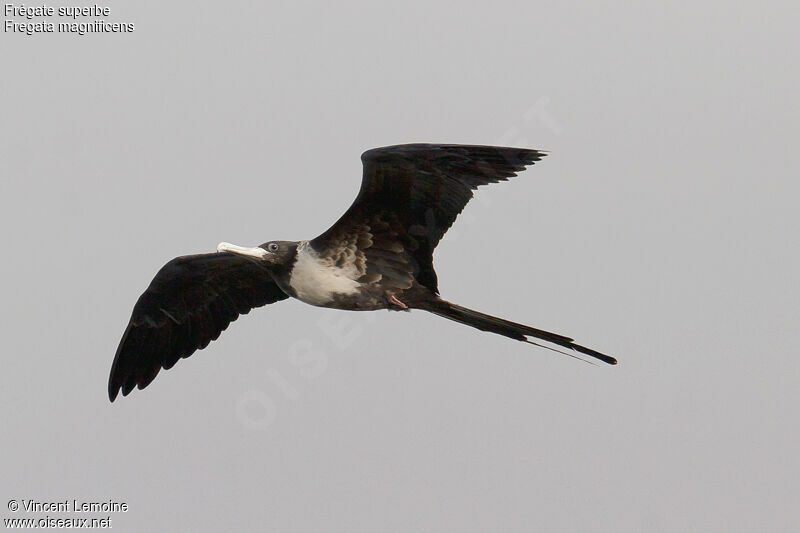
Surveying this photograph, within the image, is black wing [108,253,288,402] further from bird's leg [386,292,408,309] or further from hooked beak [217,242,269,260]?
bird's leg [386,292,408,309]

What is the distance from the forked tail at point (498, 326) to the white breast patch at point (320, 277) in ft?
1.57

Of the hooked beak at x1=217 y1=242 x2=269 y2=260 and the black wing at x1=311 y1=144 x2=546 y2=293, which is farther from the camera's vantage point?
the hooked beak at x1=217 y1=242 x2=269 y2=260

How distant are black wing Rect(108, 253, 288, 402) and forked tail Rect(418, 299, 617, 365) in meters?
1.53

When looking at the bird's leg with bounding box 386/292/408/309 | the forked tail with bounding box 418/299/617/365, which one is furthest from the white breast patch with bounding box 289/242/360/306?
the forked tail with bounding box 418/299/617/365

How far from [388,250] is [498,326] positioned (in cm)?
83

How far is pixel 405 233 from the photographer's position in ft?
22.7

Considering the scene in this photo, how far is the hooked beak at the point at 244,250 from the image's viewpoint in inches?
266

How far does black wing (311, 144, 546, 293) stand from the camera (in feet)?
20.8

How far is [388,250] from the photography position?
694cm

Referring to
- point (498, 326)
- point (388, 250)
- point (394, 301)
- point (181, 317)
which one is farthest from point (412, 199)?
point (181, 317)

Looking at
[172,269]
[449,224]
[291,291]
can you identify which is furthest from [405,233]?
[172,269]

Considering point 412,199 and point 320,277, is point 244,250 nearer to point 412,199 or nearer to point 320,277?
point 320,277

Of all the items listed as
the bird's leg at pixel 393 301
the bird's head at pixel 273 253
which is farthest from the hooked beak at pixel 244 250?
the bird's leg at pixel 393 301

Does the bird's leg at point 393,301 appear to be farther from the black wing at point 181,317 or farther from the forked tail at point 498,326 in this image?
the black wing at point 181,317
